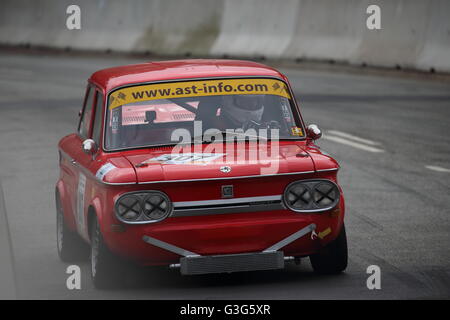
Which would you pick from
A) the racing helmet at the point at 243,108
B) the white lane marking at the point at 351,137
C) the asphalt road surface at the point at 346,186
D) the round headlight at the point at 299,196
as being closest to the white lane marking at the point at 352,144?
the asphalt road surface at the point at 346,186

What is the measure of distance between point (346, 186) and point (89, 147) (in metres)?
5.41

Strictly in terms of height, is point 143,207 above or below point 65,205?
above

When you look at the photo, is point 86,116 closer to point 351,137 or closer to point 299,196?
point 299,196

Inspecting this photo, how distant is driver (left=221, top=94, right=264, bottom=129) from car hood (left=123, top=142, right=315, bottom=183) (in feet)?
1.60

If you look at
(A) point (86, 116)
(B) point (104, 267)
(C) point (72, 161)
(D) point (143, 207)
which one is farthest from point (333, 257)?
(A) point (86, 116)

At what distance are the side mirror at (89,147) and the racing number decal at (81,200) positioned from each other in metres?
0.24

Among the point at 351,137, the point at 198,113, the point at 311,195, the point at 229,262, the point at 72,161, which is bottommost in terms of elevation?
the point at 351,137

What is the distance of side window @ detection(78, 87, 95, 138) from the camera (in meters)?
10.2

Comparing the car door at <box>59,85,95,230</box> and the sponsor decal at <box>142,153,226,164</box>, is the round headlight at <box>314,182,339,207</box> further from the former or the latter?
the car door at <box>59,85,95,230</box>

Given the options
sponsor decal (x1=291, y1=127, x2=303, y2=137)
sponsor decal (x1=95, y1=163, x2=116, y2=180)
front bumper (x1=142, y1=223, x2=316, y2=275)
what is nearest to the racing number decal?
sponsor decal (x1=95, y1=163, x2=116, y2=180)

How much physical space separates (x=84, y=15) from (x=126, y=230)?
3248 cm

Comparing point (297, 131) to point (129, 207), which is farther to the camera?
point (297, 131)

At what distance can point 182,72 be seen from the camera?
9570mm

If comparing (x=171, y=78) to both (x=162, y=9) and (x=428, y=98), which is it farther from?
(x=162, y=9)
